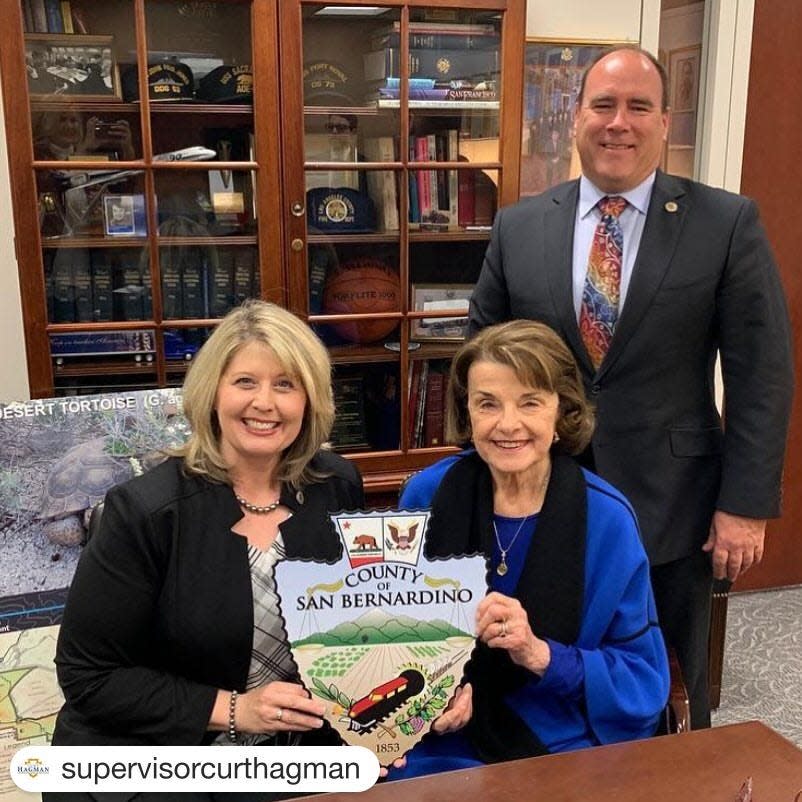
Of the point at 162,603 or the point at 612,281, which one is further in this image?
the point at 612,281

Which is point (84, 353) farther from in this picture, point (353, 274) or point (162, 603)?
point (162, 603)

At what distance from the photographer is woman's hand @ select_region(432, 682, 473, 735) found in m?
1.30

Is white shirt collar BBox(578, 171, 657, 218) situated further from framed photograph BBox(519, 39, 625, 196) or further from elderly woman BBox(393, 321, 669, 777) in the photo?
framed photograph BBox(519, 39, 625, 196)

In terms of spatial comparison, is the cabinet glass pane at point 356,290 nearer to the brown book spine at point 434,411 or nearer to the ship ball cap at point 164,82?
the brown book spine at point 434,411

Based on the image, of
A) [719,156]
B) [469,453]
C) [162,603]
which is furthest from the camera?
[719,156]

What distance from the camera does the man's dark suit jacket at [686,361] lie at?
6.14ft

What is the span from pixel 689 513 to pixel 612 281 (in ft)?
1.75

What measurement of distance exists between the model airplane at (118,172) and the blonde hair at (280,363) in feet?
3.39

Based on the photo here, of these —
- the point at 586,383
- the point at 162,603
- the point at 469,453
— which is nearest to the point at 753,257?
the point at 586,383

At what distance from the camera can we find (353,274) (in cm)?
268

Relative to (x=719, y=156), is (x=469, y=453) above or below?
below

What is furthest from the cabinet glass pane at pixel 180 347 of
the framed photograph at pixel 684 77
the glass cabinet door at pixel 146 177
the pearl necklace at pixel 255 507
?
the framed photograph at pixel 684 77

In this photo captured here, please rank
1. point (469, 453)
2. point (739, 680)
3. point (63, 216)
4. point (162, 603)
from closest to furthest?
point (162, 603) → point (469, 453) → point (63, 216) → point (739, 680)

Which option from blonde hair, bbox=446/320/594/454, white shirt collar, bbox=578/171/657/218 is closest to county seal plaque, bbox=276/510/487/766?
blonde hair, bbox=446/320/594/454
